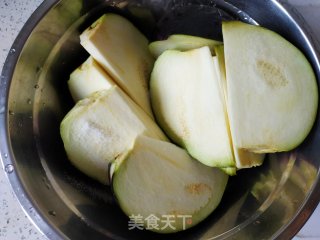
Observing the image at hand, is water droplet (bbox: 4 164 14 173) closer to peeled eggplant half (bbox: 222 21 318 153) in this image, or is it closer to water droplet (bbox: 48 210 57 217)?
water droplet (bbox: 48 210 57 217)

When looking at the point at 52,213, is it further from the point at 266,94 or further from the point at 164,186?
the point at 266,94

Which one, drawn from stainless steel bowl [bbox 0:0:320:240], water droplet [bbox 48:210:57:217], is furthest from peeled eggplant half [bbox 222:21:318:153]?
water droplet [bbox 48:210:57:217]

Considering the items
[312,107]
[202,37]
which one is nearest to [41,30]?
[202,37]

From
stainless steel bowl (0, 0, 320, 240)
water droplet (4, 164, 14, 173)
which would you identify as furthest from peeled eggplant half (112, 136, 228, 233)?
water droplet (4, 164, 14, 173)

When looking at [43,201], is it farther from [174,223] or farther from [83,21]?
[83,21]

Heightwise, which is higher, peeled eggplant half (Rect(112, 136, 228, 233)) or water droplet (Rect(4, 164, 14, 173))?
water droplet (Rect(4, 164, 14, 173))

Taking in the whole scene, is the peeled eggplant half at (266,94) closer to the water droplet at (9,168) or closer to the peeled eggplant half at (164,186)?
the peeled eggplant half at (164,186)

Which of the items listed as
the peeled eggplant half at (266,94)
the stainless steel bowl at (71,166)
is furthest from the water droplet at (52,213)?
the peeled eggplant half at (266,94)

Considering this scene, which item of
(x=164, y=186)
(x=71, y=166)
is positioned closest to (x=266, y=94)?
(x=164, y=186)
